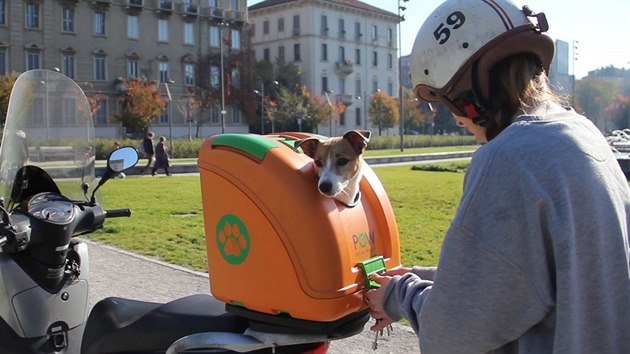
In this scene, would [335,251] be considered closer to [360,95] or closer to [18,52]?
[18,52]

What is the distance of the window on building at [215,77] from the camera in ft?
210

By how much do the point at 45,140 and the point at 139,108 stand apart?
5148 centimetres

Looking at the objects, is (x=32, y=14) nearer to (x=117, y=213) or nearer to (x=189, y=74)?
(x=189, y=74)

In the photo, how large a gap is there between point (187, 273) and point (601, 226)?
628 centimetres

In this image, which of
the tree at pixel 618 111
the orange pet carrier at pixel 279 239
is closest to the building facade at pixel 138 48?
the orange pet carrier at pixel 279 239

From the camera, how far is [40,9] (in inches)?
2087

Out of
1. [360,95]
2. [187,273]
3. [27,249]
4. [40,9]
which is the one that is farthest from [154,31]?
[27,249]

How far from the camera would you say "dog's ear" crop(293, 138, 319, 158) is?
267 cm

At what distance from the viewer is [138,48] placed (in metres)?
58.8

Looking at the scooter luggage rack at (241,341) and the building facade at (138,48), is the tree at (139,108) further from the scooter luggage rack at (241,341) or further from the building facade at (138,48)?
the scooter luggage rack at (241,341)

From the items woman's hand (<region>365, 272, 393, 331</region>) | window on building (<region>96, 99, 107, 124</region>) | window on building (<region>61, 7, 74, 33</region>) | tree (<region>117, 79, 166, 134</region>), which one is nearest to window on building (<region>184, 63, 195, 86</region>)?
tree (<region>117, 79, 166, 134</region>)

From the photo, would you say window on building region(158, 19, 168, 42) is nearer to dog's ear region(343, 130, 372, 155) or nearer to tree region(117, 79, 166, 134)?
tree region(117, 79, 166, 134)

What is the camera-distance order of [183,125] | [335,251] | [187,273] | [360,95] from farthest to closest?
[360,95]
[183,125]
[187,273]
[335,251]

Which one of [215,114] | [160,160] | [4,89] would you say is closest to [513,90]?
[160,160]
